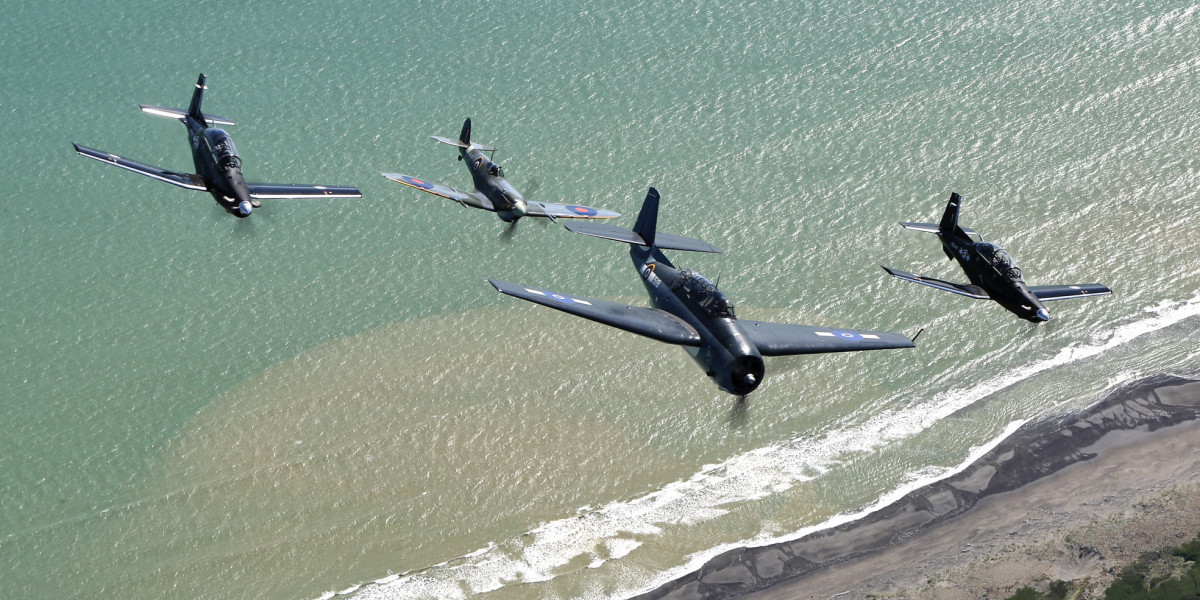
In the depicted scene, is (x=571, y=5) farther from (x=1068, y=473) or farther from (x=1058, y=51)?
(x=1068, y=473)

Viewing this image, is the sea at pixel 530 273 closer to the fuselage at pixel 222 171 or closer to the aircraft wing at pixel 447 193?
the fuselage at pixel 222 171

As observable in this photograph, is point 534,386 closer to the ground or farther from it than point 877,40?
closer to the ground

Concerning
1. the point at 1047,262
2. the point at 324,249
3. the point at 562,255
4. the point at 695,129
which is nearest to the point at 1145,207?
the point at 1047,262

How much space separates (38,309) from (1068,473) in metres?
67.6

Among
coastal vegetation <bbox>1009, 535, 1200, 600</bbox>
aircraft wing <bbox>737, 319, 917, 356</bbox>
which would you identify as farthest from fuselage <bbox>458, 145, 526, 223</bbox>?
coastal vegetation <bbox>1009, 535, 1200, 600</bbox>

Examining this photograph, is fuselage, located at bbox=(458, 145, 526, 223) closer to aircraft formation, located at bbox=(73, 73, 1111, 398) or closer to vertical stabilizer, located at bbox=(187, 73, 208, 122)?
aircraft formation, located at bbox=(73, 73, 1111, 398)

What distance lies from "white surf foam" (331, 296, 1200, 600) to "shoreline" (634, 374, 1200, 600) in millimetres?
1033

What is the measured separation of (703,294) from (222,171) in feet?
97.8

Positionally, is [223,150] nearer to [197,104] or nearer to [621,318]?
[197,104]

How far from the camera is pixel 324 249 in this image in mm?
79688

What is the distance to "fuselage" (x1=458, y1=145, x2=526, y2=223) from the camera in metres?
72.1

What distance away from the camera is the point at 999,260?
64.6m

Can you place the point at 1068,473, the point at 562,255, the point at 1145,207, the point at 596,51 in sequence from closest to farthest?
the point at 1068,473 < the point at 562,255 < the point at 1145,207 < the point at 596,51

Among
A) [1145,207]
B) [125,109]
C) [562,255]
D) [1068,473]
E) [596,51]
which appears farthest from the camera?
[596,51]
